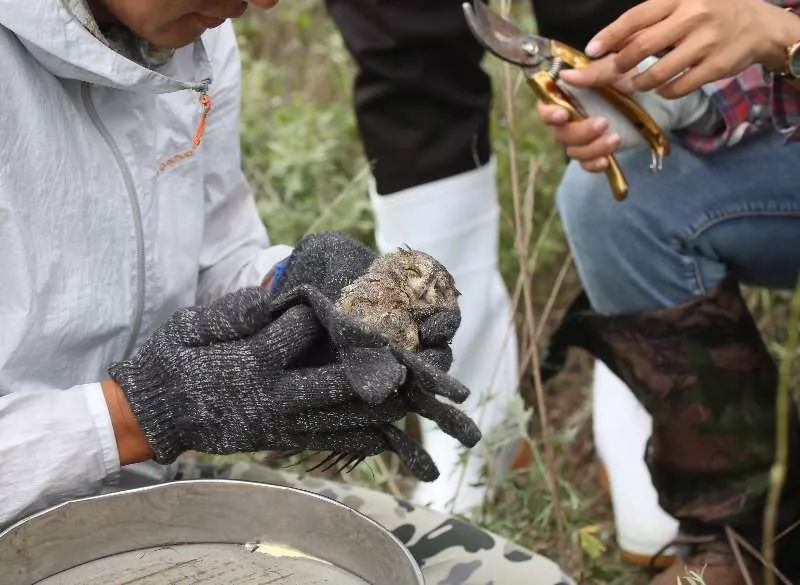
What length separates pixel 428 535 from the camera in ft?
5.49

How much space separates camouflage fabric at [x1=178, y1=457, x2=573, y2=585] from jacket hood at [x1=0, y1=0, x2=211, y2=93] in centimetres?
56

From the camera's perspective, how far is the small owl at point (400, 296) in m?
1.39

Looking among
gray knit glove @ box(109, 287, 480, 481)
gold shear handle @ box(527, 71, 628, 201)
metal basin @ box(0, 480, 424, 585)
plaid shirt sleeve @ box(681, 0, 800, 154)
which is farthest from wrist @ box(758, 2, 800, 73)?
metal basin @ box(0, 480, 424, 585)

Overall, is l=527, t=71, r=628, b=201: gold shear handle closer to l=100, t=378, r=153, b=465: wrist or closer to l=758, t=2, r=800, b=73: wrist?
l=758, t=2, r=800, b=73: wrist

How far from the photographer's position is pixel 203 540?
4.75 feet

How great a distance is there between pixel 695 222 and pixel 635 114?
21 centimetres

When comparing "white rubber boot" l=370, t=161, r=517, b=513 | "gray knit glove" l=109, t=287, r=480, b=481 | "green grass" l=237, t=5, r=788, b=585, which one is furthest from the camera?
"white rubber boot" l=370, t=161, r=517, b=513

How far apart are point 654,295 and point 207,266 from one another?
0.73m

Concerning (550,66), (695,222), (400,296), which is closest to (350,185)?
(550,66)

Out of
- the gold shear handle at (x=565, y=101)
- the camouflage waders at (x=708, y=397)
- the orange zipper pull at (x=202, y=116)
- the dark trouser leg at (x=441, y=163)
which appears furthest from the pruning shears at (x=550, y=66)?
the dark trouser leg at (x=441, y=163)

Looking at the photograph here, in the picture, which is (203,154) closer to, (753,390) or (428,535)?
(428,535)

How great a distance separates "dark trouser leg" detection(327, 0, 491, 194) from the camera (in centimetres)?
235

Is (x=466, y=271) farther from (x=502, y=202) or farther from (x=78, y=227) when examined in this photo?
(x=78, y=227)

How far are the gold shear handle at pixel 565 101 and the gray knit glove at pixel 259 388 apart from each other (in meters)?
0.60
